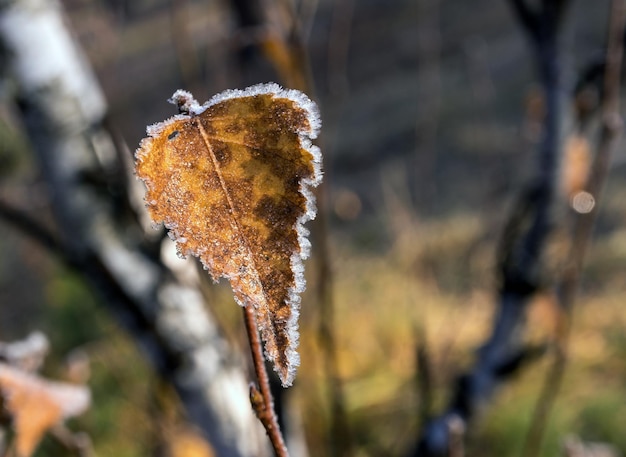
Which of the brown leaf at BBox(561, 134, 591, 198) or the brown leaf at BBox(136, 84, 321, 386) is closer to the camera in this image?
the brown leaf at BBox(136, 84, 321, 386)

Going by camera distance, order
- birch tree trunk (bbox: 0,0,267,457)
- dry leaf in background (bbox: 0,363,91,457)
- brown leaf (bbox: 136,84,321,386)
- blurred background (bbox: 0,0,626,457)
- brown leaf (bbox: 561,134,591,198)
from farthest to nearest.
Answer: blurred background (bbox: 0,0,626,457)
brown leaf (bbox: 561,134,591,198)
birch tree trunk (bbox: 0,0,267,457)
dry leaf in background (bbox: 0,363,91,457)
brown leaf (bbox: 136,84,321,386)

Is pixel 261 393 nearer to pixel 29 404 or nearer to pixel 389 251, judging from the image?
pixel 29 404

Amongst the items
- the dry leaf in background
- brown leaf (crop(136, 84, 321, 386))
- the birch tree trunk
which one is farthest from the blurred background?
brown leaf (crop(136, 84, 321, 386))

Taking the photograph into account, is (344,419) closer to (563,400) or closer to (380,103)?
(563,400)

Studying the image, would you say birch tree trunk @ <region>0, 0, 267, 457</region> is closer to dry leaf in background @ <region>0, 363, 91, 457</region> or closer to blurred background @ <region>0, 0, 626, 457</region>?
blurred background @ <region>0, 0, 626, 457</region>

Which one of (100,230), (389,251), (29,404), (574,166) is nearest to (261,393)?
(29,404)

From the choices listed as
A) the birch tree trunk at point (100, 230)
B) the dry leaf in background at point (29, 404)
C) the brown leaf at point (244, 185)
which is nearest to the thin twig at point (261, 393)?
the brown leaf at point (244, 185)

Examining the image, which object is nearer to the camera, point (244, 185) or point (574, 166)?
point (244, 185)
